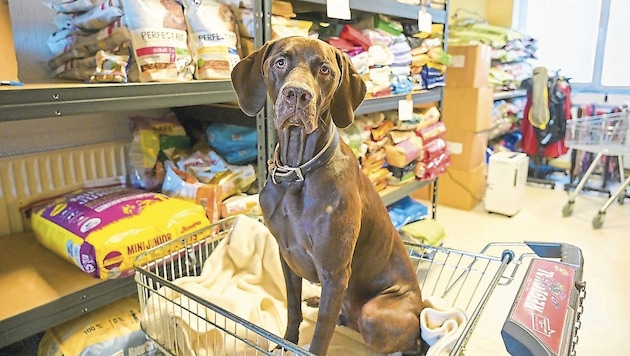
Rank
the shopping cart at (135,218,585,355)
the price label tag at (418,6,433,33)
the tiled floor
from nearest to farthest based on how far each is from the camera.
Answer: the shopping cart at (135,218,585,355)
the tiled floor
the price label tag at (418,6,433,33)

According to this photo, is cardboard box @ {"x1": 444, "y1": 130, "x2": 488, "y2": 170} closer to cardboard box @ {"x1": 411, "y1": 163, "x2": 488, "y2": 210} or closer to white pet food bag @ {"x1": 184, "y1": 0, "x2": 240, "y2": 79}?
cardboard box @ {"x1": 411, "y1": 163, "x2": 488, "y2": 210}

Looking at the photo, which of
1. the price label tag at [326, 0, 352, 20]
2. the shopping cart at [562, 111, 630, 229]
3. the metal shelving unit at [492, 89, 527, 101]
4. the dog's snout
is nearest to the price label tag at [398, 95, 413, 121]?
the price label tag at [326, 0, 352, 20]

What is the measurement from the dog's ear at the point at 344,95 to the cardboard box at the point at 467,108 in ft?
8.56

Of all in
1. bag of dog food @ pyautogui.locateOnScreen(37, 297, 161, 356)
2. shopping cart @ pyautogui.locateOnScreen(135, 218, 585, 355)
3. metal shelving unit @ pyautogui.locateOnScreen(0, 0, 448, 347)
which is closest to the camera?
shopping cart @ pyautogui.locateOnScreen(135, 218, 585, 355)

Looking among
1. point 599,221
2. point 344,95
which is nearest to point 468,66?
point 599,221

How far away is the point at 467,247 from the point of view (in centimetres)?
270

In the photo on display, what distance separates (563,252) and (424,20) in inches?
57.3

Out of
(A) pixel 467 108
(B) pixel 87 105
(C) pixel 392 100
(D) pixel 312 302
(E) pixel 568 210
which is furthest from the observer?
(A) pixel 467 108

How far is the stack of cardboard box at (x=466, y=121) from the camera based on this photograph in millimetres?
3307

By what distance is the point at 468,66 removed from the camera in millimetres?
3289

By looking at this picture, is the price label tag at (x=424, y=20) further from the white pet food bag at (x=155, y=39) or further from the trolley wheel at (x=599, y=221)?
the trolley wheel at (x=599, y=221)

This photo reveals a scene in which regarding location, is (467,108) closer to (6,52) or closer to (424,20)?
(424,20)

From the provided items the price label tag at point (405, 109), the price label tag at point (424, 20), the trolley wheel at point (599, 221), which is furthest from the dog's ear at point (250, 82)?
the trolley wheel at point (599, 221)

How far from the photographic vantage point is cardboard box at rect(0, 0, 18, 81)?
1.05m
